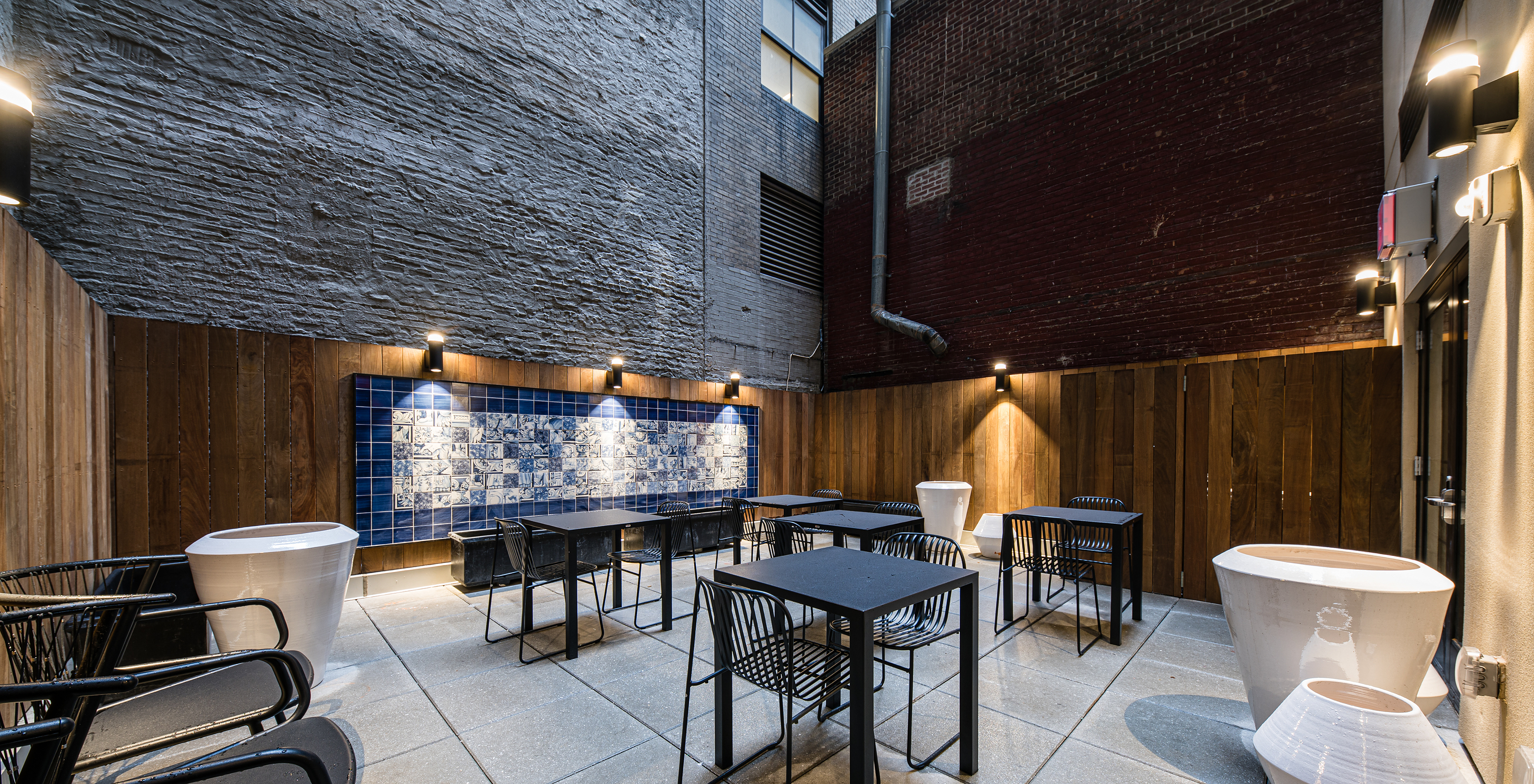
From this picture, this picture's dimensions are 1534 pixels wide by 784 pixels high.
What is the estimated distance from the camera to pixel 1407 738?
1.32m

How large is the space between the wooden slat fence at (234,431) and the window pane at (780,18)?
724 cm

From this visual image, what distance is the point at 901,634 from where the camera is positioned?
8.29 feet

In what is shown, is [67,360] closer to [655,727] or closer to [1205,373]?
[655,727]

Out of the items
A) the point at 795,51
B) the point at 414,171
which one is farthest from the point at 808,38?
the point at 414,171

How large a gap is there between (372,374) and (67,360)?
1.94 meters

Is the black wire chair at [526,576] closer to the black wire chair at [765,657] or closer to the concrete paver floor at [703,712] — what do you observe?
the concrete paver floor at [703,712]

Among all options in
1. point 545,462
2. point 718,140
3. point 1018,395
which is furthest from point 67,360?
point 1018,395

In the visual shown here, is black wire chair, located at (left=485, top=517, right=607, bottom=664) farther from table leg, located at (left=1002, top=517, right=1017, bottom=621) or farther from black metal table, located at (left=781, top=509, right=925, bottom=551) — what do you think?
table leg, located at (left=1002, top=517, right=1017, bottom=621)

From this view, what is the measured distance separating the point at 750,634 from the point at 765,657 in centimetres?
11

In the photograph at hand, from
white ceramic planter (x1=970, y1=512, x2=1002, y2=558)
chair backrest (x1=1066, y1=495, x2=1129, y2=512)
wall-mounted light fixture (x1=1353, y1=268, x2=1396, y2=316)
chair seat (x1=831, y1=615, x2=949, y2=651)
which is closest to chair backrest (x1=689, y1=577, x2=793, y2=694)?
chair seat (x1=831, y1=615, x2=949, y2=651)

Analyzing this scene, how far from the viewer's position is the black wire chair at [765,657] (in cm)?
202

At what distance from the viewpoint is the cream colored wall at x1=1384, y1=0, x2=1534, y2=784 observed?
1777 millimetres

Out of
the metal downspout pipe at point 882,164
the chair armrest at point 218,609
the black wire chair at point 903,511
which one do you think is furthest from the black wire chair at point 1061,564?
the metal downspout pipe at point 882,164

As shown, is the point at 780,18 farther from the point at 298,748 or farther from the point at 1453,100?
the point at 298,748
